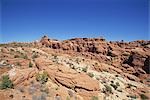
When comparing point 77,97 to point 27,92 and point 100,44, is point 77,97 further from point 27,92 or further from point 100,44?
point 100,44

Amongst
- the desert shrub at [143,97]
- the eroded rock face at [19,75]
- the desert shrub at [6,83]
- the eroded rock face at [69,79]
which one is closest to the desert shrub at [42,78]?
the eroded rock face at [19,75]

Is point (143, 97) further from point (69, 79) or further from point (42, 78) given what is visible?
point (42, 78)

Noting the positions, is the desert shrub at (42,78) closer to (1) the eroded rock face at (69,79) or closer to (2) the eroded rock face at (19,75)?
(2) the eroded rock face at (19,75)

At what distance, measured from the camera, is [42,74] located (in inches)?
959

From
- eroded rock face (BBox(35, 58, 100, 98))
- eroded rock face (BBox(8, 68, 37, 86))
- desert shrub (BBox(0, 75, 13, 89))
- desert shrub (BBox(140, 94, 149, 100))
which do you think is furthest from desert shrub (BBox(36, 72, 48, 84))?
desert shrub (BBox(140, 94, 149, 100))

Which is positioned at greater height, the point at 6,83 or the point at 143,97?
the point at 6,83

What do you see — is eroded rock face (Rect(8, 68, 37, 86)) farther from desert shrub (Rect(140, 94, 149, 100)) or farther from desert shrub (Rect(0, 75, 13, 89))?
desert shrub (Rect(140, 94, 149, 100))

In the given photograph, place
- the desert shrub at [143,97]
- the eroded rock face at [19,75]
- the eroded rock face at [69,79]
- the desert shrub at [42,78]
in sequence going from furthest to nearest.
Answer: the desert shrub at [143,97], the eroded rock face at [69,79], the desert shrub at [42,78], the eroded rock face at [19,75]

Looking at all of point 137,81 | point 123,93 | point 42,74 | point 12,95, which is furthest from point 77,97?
point 137,81

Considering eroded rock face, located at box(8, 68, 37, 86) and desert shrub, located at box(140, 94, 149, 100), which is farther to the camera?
desert shrub, located at box(140, 94, 149, 100)

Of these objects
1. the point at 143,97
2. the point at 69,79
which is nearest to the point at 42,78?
the point at 69,79

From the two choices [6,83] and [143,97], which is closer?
[6,83]

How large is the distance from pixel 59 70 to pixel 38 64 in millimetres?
2397

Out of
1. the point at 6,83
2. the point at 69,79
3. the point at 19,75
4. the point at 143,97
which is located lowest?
the point at 143,97
